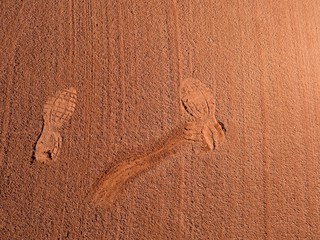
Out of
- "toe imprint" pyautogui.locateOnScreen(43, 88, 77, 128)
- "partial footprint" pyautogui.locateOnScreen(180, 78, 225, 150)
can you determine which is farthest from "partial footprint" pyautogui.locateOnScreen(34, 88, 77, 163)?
"partial footprint" pyautogui.locateOnScreen(180, 78, 225, 150)

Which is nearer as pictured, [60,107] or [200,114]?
[60,107]

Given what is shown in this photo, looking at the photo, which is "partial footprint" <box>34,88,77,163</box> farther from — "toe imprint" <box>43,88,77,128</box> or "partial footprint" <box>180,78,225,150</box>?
"partial footprint" <box>180,78,225,150</box>

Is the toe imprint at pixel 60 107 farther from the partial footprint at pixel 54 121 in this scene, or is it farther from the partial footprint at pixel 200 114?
the partial footprint at pixel 200 114

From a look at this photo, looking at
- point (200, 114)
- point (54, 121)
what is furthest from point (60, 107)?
point (200, 114)

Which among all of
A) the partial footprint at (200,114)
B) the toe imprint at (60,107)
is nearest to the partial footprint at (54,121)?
the toe imprint at (60,107)

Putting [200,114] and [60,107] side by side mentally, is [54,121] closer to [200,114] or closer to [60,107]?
[60,107]

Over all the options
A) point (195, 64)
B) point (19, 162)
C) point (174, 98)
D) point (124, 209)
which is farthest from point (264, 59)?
point (19, 162)
